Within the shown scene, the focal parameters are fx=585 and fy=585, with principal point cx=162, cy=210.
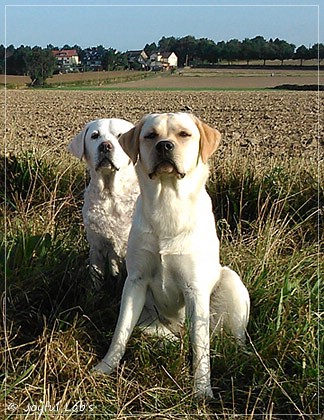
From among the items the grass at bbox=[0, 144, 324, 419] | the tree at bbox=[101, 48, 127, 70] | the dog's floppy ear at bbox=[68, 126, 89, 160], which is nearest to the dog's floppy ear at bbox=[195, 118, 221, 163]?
the grass at bbox=[0, 144, 324, 419]

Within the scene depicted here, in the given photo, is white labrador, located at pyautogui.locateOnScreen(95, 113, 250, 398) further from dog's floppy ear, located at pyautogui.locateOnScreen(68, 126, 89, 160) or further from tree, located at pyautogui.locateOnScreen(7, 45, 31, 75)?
tree, located at pyautogui.locateOnScreen(7, 45, 31, 75)

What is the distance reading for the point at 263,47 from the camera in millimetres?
15266

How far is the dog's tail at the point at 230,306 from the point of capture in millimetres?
3446

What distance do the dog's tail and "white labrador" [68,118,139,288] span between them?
95 centimetres

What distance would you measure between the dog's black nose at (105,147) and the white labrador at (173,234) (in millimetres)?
923

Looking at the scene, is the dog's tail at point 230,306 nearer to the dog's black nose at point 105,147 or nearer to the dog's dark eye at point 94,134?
the dog's black nose at point 105,147

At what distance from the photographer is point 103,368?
10.6 ft

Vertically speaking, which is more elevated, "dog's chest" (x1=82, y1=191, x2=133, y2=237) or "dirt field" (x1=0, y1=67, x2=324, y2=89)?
"dirt field" (x1=0, y1=67, x2=324, y2=89)

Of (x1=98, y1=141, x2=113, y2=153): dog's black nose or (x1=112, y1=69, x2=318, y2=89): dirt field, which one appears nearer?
(x1=98, y1=141, x2=113, y2=153): dog's black nose

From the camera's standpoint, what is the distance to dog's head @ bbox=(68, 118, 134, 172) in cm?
427

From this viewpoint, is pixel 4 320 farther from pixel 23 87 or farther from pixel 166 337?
pixel 23 87

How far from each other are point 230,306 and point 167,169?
933mm

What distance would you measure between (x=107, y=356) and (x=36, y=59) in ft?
49.6

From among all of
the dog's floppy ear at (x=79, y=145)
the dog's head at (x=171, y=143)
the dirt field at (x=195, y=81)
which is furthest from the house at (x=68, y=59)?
the dirt field at (x=195, y=81)
